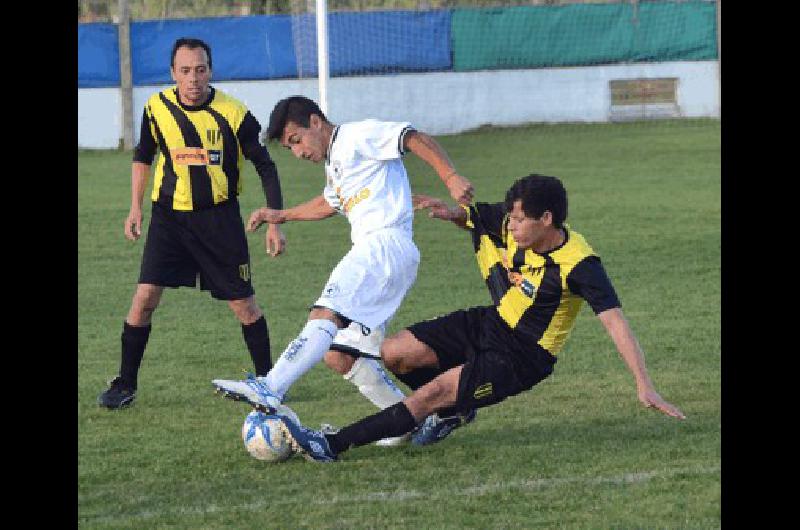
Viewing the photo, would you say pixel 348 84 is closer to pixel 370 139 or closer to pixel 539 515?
pixel 370 139

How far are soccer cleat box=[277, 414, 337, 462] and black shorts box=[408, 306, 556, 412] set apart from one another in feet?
2.02

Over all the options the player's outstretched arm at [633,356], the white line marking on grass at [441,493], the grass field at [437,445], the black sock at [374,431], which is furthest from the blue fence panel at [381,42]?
the white line marking on grass at [441,493]

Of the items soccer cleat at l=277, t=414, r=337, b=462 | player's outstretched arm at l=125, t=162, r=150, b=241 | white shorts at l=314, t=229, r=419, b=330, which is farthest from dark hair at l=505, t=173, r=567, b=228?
player's outstretched arm at l=125, t=162, r=150, b=241

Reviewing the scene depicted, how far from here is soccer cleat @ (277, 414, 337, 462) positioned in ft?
21.4

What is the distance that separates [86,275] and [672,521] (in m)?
9.12

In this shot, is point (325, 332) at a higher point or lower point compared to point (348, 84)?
lower

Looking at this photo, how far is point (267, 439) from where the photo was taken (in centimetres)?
659

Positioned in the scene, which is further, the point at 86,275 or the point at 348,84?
the point at 348,84

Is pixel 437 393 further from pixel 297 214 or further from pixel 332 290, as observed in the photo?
pixel 297 214

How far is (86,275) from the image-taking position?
1378cm

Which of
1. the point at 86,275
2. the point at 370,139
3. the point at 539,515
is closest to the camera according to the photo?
the point at 539,515

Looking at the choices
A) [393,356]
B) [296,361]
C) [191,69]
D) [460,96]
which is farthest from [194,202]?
[460,96]
